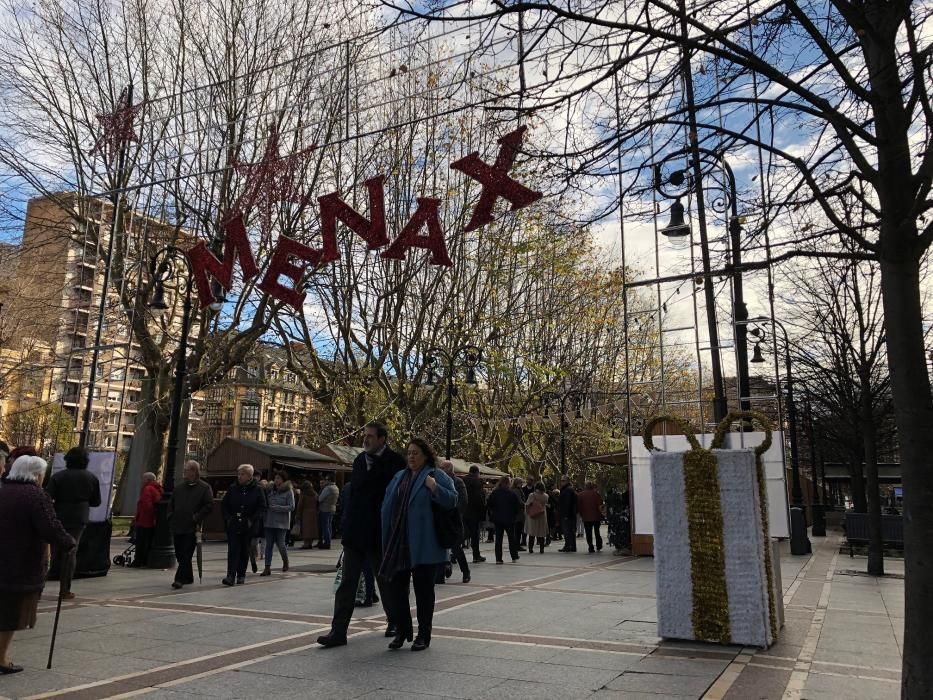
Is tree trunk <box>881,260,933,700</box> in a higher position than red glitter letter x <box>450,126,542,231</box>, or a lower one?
lower

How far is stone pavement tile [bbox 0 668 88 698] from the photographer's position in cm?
459

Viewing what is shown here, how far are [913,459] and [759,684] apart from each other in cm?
197

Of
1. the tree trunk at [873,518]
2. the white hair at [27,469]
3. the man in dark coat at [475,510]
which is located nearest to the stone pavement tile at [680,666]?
the white hair at [27,469]

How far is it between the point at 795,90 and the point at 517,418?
22786mm

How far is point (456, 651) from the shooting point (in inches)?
225

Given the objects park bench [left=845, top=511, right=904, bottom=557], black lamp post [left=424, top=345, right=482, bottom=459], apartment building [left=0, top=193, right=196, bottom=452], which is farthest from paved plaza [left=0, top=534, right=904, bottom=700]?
black lamp post [left=424, top=345, right=482, bottom=459]

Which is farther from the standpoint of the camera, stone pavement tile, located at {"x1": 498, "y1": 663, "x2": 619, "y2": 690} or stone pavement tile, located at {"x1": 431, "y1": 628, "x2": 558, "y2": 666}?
stone pavement tile, located at {"x1": 431, "y1": 628, "x2": 558, "y2": 666}

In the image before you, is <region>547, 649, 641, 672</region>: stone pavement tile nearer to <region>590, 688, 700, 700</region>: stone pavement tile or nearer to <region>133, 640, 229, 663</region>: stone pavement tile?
<region>590, 688, 700, 700</region>: stone pavement tile

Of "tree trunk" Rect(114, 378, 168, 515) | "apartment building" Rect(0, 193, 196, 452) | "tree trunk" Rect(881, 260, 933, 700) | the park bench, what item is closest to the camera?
"tree trunk" Rect(881, 260, 933, 700)

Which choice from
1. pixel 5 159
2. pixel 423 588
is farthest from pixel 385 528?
pixel 5 159

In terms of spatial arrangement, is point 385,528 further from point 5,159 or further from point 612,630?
point 5,159

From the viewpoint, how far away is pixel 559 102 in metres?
4.81

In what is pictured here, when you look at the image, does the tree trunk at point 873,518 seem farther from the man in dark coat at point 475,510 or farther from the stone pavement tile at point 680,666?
the stone pavement tile at point 680,666

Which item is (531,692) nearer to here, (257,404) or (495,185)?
(495,185)
